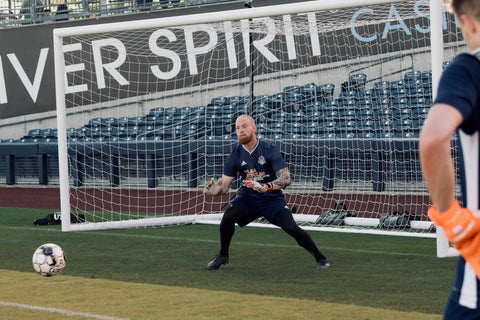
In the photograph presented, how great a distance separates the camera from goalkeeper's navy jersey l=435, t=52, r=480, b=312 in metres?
2.43

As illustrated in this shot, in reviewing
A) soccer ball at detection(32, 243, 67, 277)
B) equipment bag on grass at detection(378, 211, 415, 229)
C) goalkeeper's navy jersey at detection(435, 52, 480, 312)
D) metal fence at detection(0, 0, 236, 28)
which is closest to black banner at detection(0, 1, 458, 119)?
metal fence at detection(0, 0, 236, 28)

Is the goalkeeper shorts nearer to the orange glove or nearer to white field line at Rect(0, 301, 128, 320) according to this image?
white field line at Rect(0, 301, 128, 320)

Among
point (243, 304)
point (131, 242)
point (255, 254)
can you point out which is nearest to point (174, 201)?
point (131, 242)

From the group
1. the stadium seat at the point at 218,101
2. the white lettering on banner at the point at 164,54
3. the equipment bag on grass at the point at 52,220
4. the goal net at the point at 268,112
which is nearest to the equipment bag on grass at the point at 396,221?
the goal net at the point at 268,112

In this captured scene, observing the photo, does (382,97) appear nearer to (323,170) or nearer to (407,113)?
(407,113)

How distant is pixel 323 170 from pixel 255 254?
273 inches

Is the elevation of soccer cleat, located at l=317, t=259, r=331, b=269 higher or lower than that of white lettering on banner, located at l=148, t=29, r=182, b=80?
lower

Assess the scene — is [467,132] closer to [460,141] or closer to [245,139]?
[460,141]

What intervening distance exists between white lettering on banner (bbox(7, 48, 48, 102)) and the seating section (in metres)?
6.36

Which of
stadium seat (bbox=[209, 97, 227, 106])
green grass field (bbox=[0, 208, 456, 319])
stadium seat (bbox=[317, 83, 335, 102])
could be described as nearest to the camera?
green grass field (bbox=[0, 208, 456, 319])

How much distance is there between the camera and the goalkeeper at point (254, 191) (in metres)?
8.44

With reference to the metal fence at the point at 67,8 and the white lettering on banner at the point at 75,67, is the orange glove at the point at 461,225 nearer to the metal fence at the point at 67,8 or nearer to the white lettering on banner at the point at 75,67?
the metal fence at the point at 67,8

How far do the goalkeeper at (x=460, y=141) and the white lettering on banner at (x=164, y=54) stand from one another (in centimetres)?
1860

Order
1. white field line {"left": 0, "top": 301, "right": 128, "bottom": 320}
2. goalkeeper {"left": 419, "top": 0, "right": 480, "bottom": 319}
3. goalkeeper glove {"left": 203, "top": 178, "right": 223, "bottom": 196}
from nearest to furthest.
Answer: goalkeeper {"left": 419, "top": 0, "right": 480, "bottom": 319}
white field line {"left": 0, "top": 301, "right": 128, "bottom": 320}
goalkeeper glove {"left": 203, "top": 178, "right": 223, "bottom": 196}
